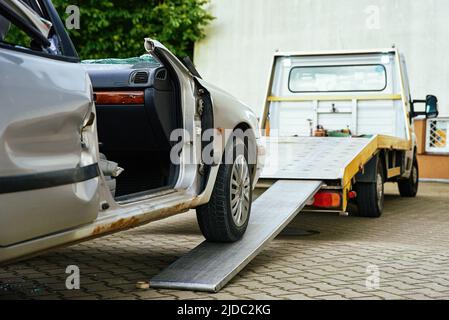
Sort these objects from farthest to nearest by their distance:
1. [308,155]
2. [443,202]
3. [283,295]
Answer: [443,202]
[308,155]
[283,295]

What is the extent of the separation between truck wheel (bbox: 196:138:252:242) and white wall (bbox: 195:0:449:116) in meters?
11.9

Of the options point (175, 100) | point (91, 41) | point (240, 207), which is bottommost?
point (240, 207)

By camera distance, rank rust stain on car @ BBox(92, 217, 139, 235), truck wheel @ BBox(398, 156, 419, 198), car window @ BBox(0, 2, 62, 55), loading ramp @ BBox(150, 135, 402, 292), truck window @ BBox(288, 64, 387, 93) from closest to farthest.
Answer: car window @ BBox(0, 2, 62, 55) < rust stain on car @ BBox(92, 217, 139, 235) < loading ramp @ BBox(150, 135, 402, 292) < truck window @ BBox(288, 64, 387, 93) < truck wheel @ BBox(398, 156, 419, 198)

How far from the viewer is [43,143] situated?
3.17 m

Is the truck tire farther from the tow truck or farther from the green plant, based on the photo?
the green plant

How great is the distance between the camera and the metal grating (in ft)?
51.1

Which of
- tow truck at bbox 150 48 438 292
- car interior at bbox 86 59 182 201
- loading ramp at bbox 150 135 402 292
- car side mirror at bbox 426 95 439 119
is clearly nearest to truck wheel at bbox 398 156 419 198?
tow truck at bbox 150 48 438 292

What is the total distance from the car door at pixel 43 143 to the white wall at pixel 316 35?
1402 cm

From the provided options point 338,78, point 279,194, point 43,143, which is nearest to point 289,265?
point 279,194

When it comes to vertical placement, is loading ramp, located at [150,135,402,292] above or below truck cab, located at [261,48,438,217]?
below

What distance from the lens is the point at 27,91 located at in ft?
9.95

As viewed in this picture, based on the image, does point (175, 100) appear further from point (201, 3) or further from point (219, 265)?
point (201, 3)

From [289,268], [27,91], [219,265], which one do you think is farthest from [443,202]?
[27,91]
